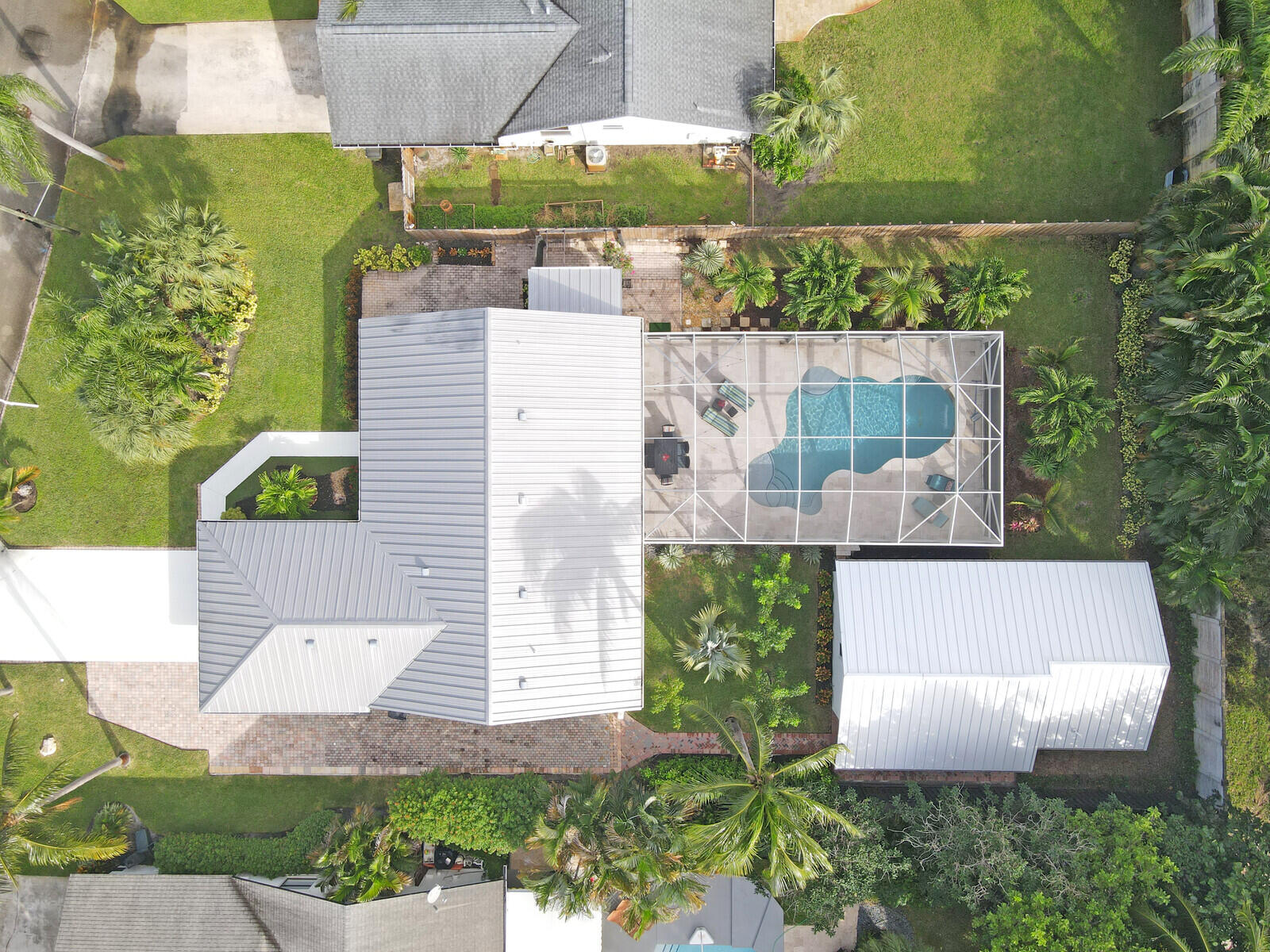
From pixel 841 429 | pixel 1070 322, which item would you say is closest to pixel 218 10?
pixel 841 429

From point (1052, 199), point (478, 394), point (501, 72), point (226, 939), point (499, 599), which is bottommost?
point (226, 939)

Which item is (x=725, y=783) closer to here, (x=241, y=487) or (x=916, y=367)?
(x=916, y=367)

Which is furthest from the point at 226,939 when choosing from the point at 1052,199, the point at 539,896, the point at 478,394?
the point at 1052,199

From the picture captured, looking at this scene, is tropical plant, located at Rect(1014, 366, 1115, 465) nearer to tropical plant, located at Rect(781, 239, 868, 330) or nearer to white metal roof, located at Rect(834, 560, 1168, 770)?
white metal roof, located at Rect(834, 560, 1168, 770)

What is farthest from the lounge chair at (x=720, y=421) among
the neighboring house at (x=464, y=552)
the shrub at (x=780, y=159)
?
the shrub at (x=780, y=159)

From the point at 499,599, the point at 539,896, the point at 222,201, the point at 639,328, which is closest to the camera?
the point at 539,896

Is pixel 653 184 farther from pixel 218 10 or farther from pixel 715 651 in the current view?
pixel 218 10
